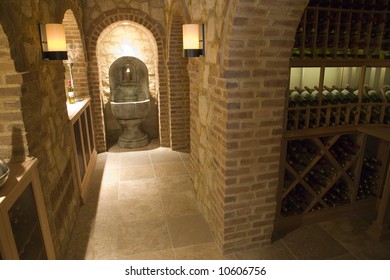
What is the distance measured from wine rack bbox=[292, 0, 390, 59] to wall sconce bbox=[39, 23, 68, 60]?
70.9 inches

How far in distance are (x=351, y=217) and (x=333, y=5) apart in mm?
1905

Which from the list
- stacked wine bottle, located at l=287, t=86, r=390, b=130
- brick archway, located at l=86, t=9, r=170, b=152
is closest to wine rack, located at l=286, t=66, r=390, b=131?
stacked wine bottle, located at l=287, t=86, r=390, b=130

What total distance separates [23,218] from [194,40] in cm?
170

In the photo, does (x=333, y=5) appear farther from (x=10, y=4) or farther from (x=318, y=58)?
(x=10, y=4)

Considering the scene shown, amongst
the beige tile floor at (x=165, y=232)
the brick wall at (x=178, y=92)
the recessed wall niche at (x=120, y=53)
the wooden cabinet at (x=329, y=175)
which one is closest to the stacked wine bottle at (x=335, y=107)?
the wooden cabinet at (x=329, y=175)

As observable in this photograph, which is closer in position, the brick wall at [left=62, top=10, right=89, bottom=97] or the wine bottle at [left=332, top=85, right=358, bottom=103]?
the wine bottle at [left=332, top=85, right=358, bottom=103]

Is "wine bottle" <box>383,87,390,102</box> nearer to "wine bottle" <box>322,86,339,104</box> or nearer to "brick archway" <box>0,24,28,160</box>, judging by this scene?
"wine bottle" <box>322,86,339,104</box>

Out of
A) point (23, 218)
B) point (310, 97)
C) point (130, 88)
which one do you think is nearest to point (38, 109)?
point (23, 218)

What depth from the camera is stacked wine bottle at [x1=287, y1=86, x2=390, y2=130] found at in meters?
2.25

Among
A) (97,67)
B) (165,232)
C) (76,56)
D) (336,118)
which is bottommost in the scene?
(165,232)

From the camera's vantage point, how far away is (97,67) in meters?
4.20

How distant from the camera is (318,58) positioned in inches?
83.4

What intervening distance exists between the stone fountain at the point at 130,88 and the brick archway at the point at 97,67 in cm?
36

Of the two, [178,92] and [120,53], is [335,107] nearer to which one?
[178,92]
